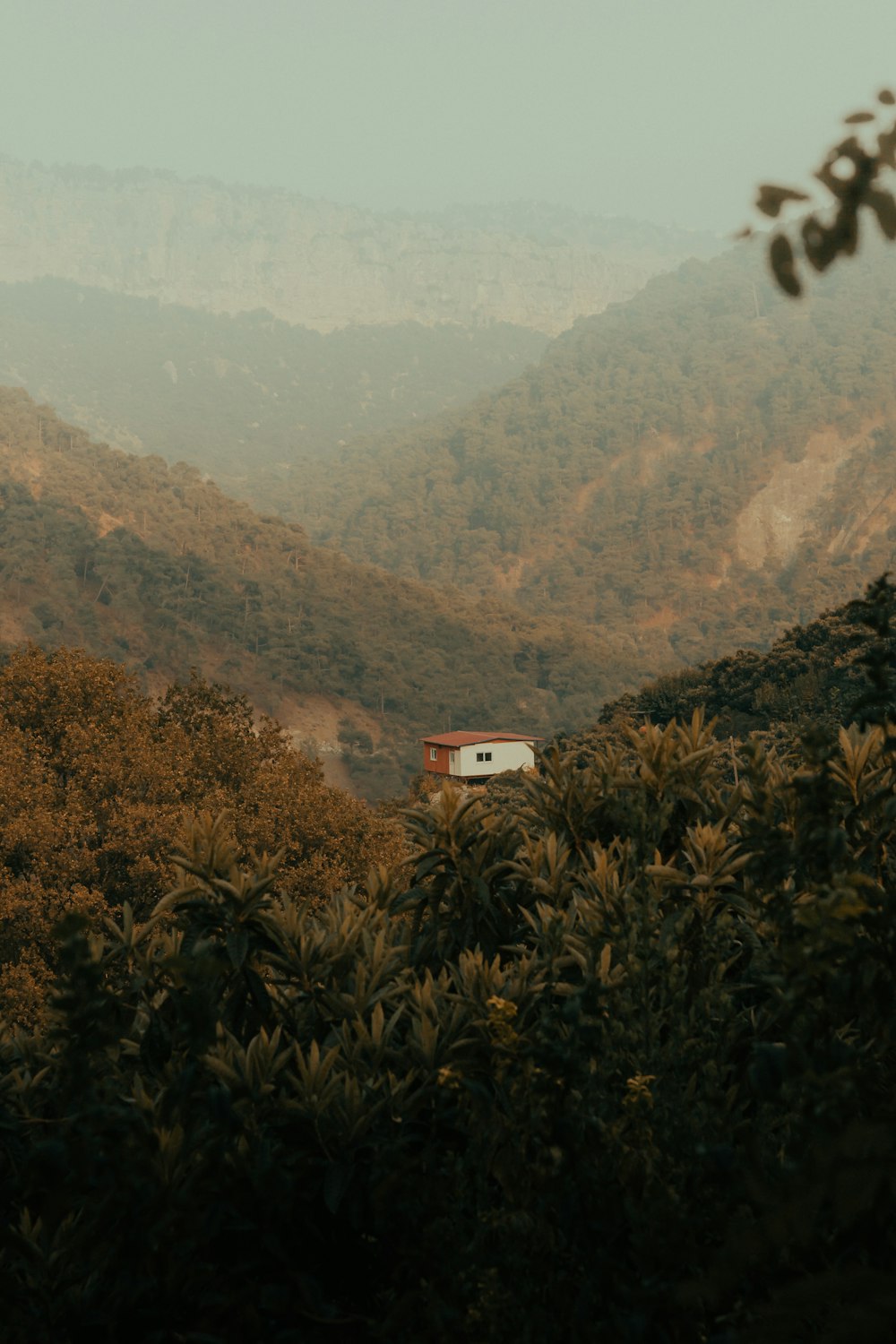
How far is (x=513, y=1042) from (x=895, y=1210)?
109 centimetres

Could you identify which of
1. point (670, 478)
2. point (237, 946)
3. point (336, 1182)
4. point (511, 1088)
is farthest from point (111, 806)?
point (670, 478)

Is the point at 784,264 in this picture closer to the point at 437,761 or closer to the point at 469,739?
the point at 469,739

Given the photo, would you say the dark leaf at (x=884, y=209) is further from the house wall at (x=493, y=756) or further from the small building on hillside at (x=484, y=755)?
the house wall at (x=493, y=756)

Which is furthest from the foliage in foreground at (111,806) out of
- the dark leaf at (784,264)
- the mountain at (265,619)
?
the mountain at (265,619)

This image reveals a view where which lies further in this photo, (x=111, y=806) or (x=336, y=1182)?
(x=111, y=806)

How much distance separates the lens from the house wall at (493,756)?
188 ft

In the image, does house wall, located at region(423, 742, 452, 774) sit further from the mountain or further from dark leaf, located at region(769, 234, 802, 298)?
dark leaf, located at region(769, 234, 802, 298)

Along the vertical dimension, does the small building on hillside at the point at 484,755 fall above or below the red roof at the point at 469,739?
below

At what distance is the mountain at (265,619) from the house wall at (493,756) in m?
14.4

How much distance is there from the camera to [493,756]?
5731 cm

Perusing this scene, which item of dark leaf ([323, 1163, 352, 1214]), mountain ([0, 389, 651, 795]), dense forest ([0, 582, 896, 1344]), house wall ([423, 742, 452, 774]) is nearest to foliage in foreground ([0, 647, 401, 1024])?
dense forest ([0, 582, 896, 1344])

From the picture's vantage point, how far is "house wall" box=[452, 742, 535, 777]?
57.2 meters

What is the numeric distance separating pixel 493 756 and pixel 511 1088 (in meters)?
54.2

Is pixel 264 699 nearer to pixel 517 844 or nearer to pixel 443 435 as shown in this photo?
pixel 517 844
